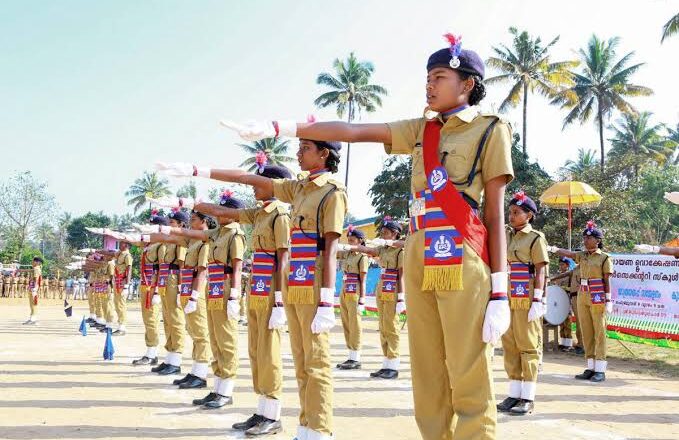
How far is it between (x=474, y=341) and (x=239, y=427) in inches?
144

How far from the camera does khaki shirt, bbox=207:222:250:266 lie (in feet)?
24.0

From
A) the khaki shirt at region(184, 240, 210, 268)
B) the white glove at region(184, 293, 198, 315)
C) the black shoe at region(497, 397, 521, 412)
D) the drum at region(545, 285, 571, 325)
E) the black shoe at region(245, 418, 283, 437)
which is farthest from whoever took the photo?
the drum at region(545, 285, 571, 325)

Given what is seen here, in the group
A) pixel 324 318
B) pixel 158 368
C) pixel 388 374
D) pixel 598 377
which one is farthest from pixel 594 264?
pixel 158 368

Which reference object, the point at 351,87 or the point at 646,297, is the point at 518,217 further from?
the point at 351,87

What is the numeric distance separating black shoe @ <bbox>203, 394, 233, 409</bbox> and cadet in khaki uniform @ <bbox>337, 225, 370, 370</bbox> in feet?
13.2

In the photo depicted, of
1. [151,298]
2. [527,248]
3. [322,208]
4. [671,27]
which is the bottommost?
[151,298]

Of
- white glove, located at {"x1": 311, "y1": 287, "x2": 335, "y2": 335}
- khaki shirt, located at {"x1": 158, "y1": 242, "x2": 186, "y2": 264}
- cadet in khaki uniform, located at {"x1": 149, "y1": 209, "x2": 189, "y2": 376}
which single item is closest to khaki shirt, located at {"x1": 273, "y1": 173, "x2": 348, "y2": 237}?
white glove, located at {"x1": 311, "y1": 287, "x2": 335, "y2": 335}

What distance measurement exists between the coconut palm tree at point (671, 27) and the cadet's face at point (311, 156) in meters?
21.8

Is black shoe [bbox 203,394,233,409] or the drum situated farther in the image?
the drum

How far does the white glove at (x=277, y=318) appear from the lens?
5805mm

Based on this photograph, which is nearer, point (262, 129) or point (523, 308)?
point (262, 129)

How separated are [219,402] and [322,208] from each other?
10.2ft

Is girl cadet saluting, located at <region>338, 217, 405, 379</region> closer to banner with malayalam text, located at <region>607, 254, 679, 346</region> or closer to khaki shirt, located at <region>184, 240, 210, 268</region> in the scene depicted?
khaki shirt, located at <region>184, 240, 210, 268</region>

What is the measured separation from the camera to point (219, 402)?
22.7 ft
